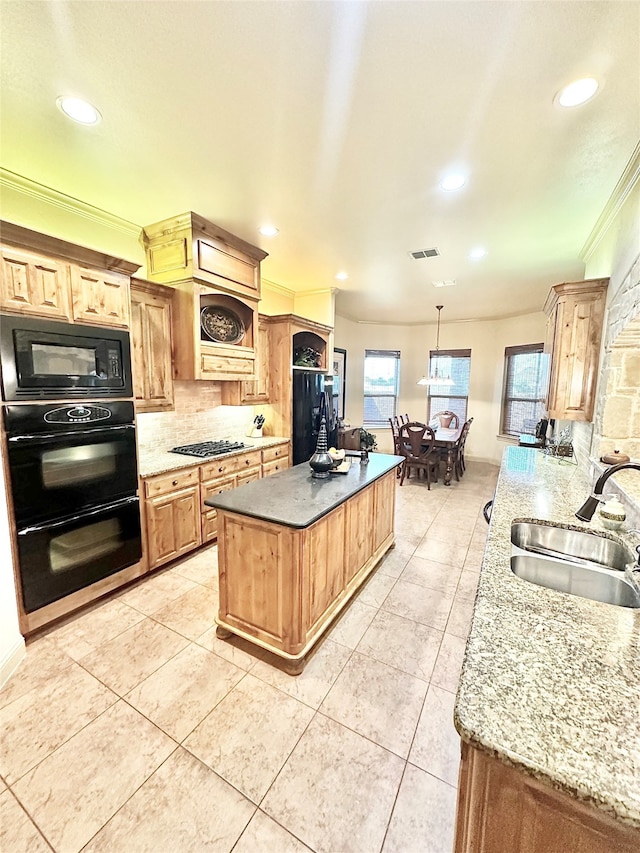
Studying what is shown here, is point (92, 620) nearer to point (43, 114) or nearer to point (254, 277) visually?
point (43, 114)

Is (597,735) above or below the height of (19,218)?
below

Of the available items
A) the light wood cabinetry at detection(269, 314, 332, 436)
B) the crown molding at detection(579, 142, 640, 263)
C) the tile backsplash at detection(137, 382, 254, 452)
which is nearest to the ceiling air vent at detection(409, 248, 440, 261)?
the crown molding at detection(579, 142, 640, 263)

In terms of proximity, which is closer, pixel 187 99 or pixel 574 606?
pixel 574 606

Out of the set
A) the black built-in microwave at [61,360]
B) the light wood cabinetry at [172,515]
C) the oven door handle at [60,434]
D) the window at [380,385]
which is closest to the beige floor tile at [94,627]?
the light wood cabinetry at [172,515]

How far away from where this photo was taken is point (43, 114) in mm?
1824

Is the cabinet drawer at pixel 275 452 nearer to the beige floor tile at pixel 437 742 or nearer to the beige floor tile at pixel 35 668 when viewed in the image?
the beige floor tile at pixel 35 668

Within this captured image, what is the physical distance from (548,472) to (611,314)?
1.31 metres

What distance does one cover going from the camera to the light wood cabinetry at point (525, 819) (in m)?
0.62

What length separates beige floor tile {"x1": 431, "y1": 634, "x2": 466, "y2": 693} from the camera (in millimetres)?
1949

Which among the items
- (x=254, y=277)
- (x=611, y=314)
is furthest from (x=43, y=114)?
(x=611, y=314)

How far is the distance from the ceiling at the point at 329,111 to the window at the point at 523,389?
3547 millimetres

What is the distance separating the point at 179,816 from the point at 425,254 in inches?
174

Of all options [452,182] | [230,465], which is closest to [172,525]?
[230,465]

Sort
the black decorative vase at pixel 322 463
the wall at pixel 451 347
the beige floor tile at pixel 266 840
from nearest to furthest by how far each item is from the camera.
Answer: the beige floor tile at pixel 266 840 < the black decorative vase at pixel 322 463 < the wall at pixel 451 347
